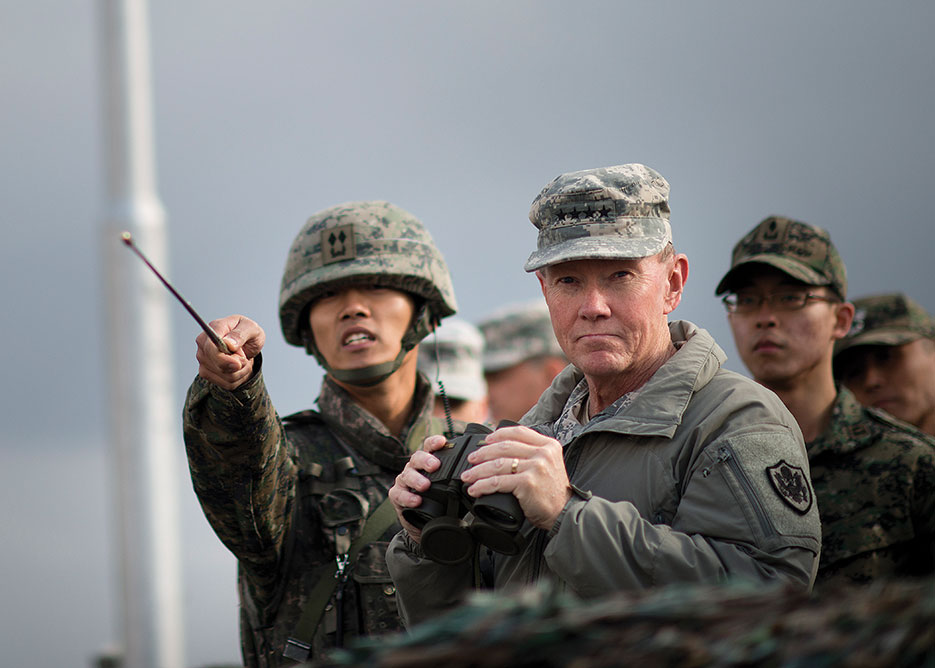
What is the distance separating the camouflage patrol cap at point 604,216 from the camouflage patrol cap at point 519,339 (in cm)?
421

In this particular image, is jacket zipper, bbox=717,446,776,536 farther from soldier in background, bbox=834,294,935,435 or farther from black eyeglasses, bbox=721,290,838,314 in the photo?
soldier in background, bbox=834,294,935,435

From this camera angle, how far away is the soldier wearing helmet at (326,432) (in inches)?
142

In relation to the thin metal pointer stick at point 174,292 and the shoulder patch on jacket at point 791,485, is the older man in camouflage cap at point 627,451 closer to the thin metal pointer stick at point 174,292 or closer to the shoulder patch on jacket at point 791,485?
the shoulder patch on jacket at point 791,485

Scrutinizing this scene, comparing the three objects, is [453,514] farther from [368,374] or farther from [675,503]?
[368,374]

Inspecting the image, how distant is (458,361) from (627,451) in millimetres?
4307

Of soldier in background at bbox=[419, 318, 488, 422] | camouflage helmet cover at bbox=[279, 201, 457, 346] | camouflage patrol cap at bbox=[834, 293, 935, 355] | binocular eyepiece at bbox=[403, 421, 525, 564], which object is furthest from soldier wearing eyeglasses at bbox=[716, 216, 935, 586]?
soldier in background at bbox=[419, 318, 488, 422]

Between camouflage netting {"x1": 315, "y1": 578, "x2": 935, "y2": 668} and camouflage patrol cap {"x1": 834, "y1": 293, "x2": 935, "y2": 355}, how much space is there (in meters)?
4.61

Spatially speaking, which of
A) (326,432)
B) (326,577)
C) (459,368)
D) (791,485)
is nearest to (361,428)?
(326,432)

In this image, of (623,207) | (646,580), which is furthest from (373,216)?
(646,580)

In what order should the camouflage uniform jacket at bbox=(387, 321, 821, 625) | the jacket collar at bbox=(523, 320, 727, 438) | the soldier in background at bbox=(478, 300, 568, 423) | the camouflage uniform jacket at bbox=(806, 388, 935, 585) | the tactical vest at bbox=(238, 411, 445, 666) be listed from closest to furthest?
the camouflage uniform jacket at bbox=(387, 321, 821, 625), the jacket collar at bbox=(523, 320, 727, 438), the tactical vest at bbox=(238, 411, 445, 666), the camouflage uniform jacket at bbox=(806, 388, 935, 585), the soldier in background at bbox=(478, 300, 568, 423)

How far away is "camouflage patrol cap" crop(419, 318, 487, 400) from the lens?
6.96 m

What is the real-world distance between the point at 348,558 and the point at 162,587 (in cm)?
114

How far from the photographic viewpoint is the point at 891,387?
5727 millimetres

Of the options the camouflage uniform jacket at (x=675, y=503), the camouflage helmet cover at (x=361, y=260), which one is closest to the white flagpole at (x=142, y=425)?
the camouflage uniform jacket at (x=675, y=503)
